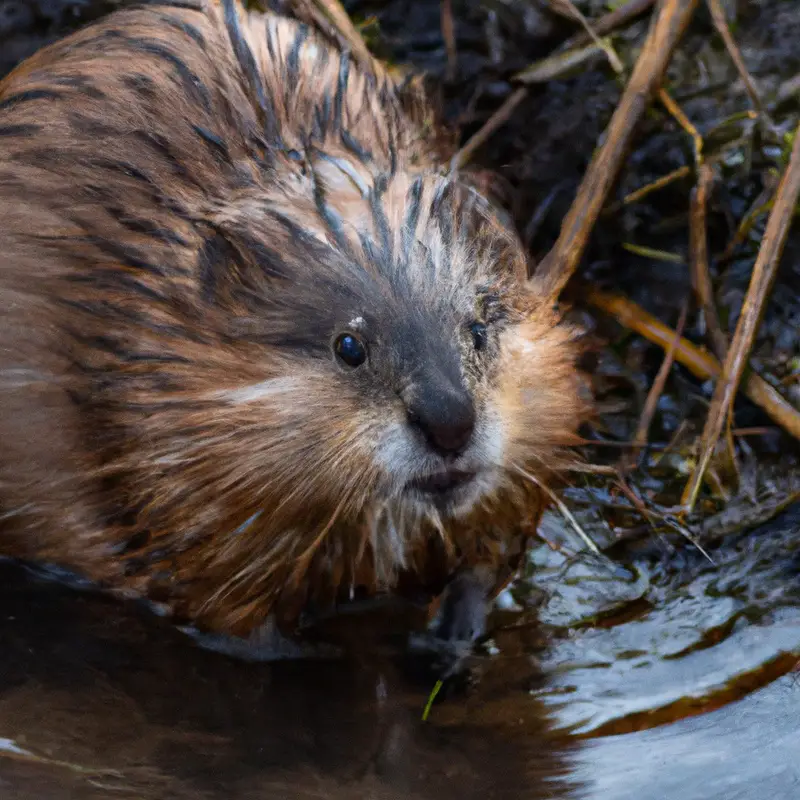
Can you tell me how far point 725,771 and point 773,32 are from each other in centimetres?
242

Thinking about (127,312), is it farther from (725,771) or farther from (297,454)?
(725,771)

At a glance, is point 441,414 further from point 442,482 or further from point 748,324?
point 748,324

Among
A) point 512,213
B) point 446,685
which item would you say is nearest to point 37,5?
point 512,213

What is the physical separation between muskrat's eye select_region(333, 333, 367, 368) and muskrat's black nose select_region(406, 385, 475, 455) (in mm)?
139

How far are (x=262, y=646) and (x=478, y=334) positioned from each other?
0.80 m

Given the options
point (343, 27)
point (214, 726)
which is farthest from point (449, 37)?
point (214, 726)

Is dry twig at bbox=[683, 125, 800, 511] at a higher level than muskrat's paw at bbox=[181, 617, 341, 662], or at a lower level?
higher

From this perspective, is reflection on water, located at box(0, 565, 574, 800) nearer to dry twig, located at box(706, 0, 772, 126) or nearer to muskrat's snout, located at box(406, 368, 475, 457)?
muskrat's snout, located at box(406, 368, 475, 457)

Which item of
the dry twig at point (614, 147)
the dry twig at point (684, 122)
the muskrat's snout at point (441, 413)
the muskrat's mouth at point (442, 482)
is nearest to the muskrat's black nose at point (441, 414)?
the muskrat's snout at point (441, 413)

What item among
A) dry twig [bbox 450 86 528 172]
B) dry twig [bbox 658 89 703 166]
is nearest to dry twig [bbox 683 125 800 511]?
dry twig [bbox 658 89 703 166]

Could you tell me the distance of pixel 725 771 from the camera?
2205 millimetres

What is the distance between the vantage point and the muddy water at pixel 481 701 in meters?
2.20

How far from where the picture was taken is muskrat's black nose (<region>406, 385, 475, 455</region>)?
218cm

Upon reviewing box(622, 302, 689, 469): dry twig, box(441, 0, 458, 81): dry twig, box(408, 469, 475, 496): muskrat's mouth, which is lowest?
box(622, 302, 689, 469): dry twig
